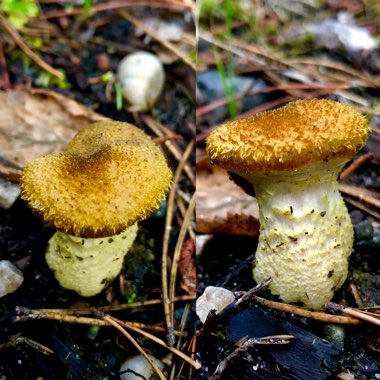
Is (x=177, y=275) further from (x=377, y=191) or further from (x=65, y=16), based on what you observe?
(x=65, y=16)

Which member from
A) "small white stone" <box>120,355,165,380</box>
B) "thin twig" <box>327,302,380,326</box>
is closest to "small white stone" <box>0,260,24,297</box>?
"small white stone" <box>120,355,165,380</box>

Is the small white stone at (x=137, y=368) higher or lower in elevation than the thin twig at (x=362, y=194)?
lower

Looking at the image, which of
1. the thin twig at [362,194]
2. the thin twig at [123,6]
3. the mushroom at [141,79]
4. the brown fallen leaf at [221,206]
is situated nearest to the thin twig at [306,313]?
the brown fallen leaf at [221,206]

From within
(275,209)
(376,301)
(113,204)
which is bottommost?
(376,301)

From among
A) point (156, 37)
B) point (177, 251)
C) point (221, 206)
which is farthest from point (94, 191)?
point (156, 37)

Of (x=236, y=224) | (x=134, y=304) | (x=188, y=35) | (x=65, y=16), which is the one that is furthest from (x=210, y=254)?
(x=65, y=16)

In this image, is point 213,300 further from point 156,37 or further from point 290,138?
point 156,37

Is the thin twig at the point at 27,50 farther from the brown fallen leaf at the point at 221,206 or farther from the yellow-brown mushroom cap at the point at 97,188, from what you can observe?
the yellow-brown mushroom cap at the point at 97,188
